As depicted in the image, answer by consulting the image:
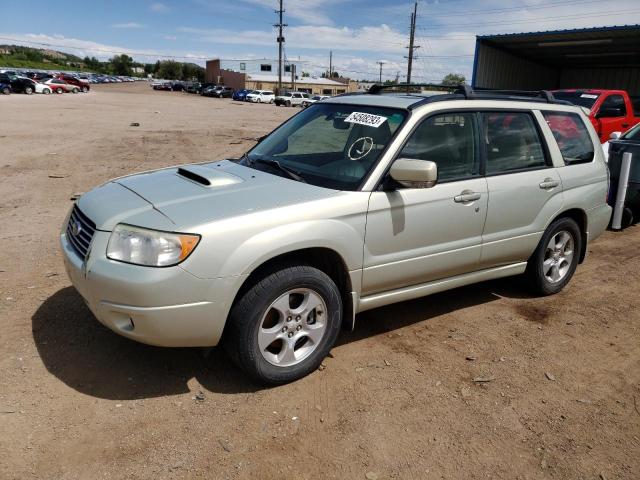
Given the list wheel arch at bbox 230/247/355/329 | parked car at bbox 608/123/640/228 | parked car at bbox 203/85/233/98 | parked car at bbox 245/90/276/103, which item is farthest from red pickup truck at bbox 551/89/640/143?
parked car at bbox 203/85/233/98

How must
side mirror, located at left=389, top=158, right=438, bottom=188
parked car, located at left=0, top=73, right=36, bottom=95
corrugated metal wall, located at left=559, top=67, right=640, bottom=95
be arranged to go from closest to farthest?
side mirror, located at left=389, top=158, right=438, bottom=188 < corrugated metal wall, located at left=559, top=67, right=640, bottom=95 < parked car, located at left=0, top=73, right=36, bottom=95

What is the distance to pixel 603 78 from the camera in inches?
964

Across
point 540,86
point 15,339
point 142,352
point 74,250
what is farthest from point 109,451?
point 540,86

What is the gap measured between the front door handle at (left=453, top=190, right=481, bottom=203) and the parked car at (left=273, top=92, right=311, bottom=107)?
49.1m

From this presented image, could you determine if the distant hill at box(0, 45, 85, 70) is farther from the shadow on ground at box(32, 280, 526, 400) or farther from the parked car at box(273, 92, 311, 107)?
the shadow on ground at box(32, 280, 526, 400)

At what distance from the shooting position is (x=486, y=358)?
3.85m

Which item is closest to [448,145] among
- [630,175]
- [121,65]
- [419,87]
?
[419,87]

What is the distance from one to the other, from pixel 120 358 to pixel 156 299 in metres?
0.99

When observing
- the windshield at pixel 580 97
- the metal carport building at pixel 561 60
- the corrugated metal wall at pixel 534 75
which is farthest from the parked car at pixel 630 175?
the corrugated metal wall at pixel 534 75

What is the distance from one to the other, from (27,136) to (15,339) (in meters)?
12.7

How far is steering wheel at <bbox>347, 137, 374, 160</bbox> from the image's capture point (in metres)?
3.79

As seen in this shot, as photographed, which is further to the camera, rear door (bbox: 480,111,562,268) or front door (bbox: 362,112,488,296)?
rear door (bbox: 480,111,562,268)

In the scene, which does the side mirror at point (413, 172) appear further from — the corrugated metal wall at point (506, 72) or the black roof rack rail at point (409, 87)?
the corrugated metal wall at point (506, 72)

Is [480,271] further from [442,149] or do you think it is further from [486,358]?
[442,149]
